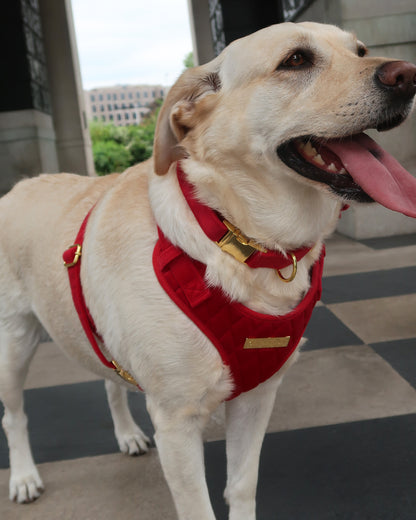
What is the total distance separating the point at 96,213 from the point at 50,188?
48cm

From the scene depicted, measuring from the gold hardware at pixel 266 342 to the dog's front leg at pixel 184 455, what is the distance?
0.22 m

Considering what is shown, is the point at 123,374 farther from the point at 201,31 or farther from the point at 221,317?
the point at 201,31

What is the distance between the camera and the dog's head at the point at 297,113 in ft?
4.21

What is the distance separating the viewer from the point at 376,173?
1.30 metres

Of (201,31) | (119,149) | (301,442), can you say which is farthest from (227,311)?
(119,149)

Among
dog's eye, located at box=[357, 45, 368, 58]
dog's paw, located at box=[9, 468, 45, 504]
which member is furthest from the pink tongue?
dog's paw, located at box=[9, 468, 45, 504]

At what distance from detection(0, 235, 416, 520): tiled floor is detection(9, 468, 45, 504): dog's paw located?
28 mm

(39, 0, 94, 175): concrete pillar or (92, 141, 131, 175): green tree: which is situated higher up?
(39, 0, 94, 175): concrete pillar

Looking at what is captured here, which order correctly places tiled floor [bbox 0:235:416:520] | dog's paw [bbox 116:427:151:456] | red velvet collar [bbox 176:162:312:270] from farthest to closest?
dog's paw [bbox 116:427:151:456] < tiled floor [bbox 0:235:416:520] < red velvet collar [bbox 176:162:312:270]

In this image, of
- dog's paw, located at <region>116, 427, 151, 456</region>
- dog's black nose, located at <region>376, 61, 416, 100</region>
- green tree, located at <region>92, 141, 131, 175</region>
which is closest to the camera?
dog's black nose, located at <region>376, 61, 416, 100</region>

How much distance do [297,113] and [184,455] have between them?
914 millimetres

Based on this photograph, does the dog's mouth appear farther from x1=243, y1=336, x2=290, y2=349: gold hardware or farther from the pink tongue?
x1=243, y1=336, x2=290, y2=349: gold hardware

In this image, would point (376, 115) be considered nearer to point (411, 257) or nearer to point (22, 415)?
point (22, 415)

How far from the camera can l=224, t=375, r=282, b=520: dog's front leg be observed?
62.9 inches
